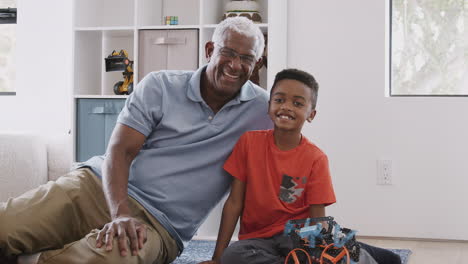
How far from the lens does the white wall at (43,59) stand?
404 cm

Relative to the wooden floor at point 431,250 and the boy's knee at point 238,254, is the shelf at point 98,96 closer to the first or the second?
the wooden floor at point 431,250

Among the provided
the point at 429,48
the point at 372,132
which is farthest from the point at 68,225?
the point at 429,48

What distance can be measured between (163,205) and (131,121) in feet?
0.89

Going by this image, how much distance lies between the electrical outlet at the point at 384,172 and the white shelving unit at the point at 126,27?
0.70 meters

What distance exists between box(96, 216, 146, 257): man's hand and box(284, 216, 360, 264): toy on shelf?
0.40 m

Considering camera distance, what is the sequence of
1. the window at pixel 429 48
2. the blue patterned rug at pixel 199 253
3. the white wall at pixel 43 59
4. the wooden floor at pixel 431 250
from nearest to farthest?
the blue patterned rug at pixel 199 253 → the wooden floor at pixel 431 250 → the window at pixel 429 48 → the white wall at pixel 43 59

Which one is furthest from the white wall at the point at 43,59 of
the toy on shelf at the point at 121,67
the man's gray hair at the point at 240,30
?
the man's gray hair at the point at 240,30

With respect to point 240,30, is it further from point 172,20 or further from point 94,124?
point 94,124

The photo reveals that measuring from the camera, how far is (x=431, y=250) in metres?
2.90

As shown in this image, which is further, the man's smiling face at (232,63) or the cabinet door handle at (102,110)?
the cabinet door handle at (102,110)

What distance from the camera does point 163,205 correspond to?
1968 millimetres

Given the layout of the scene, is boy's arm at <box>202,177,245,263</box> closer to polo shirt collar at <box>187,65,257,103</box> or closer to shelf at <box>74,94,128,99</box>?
polo shirt collar at <box>187,65,257,103</box>

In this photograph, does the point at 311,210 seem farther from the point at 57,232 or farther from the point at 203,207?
the point at 57,232

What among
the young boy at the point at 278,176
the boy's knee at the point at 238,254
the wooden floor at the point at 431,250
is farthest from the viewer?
the wooden floor at the point at 431,250
